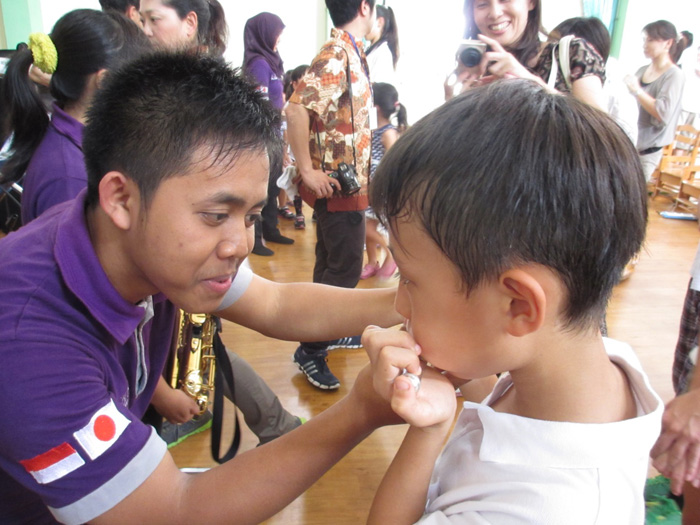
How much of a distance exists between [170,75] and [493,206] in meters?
0.53

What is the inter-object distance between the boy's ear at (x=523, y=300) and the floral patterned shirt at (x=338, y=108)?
1.53 metres

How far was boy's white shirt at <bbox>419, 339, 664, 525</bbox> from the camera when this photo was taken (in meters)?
0.53

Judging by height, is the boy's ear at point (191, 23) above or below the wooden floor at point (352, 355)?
above

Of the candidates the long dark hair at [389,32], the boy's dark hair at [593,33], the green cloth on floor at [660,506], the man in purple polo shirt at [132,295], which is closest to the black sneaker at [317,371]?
the green cloth on floor at [660,506]

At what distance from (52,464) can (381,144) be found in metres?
2.81

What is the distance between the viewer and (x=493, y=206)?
520mm

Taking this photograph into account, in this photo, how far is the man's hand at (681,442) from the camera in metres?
0.78

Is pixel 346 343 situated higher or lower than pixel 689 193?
lower

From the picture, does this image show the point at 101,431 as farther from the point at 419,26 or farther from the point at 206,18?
the point at 419,26

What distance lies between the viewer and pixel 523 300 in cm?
55

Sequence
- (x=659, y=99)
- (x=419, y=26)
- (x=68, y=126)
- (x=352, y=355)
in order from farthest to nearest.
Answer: (x=419, y=26), (x=659, y=99), (x=352, y=355), (x=68, y=126)

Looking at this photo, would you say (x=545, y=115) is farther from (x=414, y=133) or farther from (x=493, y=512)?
(x=493, y=512)

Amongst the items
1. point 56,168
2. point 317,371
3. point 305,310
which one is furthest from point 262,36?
point 305,310

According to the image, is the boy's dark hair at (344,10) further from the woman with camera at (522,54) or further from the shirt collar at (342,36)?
the woman with camera at (522,54)
